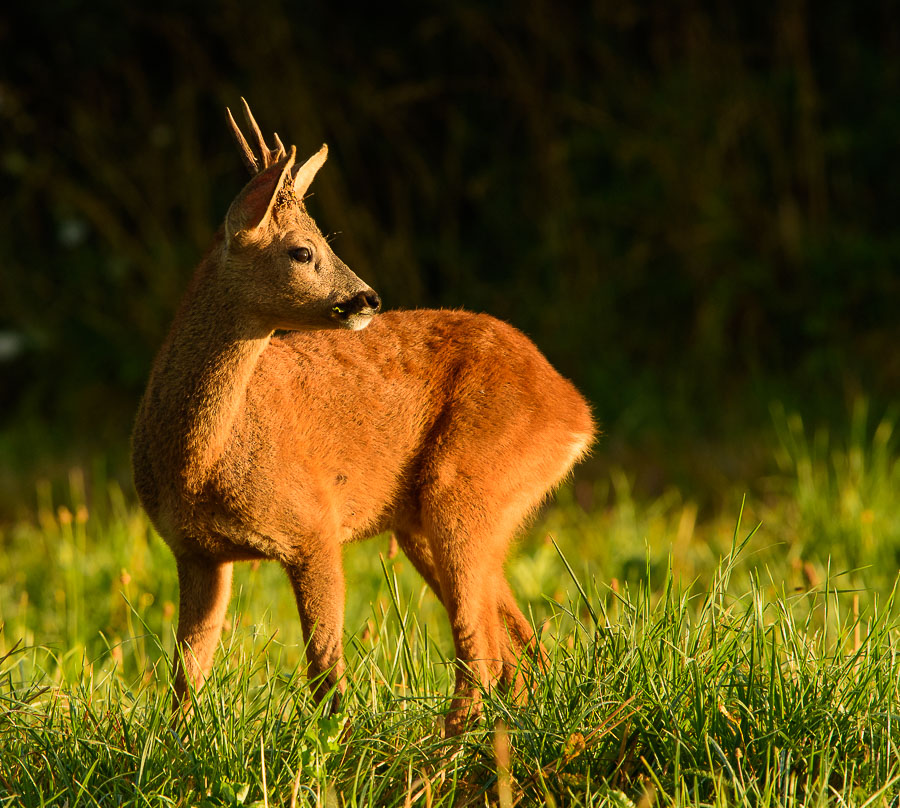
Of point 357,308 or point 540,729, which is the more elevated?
point 357,308

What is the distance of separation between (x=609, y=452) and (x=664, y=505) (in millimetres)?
1111

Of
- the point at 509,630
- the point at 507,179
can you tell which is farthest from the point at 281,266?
the point at 507,179

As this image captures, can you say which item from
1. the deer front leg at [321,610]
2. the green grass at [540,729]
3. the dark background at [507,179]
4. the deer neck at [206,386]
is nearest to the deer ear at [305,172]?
the deer neck at [206,386]

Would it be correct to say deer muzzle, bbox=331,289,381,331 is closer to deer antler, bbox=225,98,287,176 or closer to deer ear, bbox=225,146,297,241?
deer ear, bbox=225,146,297,241

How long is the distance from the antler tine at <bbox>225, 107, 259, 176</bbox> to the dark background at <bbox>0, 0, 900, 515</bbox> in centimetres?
490

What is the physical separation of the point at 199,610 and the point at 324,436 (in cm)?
61

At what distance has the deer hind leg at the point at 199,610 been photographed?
3.59 m

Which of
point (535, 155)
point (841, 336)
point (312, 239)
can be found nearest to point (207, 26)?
point (535, 155)

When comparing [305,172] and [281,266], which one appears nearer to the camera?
[281,266]

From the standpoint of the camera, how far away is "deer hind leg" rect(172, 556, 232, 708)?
11.8 feet

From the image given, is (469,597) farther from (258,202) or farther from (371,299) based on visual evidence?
(258,202)

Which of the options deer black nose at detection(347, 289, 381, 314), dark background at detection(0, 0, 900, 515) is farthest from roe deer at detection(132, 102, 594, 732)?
dark background at detection(0, 0, 900, 515)

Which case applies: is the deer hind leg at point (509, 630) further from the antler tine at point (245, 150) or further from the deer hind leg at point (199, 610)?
the antler tine at point (245, 150)

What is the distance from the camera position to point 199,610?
3621mm
